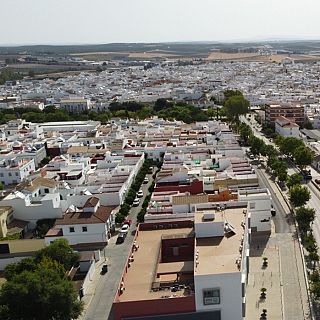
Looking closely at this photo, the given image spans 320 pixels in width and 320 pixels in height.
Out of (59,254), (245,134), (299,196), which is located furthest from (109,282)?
(245,134)

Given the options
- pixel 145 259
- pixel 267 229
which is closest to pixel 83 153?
pixel 267 229

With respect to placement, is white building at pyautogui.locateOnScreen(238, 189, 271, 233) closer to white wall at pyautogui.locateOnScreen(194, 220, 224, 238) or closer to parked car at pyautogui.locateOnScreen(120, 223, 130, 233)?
white wall at pyautogui.locateOnScreen(194, 220, 224, 238)

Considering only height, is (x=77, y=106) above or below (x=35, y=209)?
below

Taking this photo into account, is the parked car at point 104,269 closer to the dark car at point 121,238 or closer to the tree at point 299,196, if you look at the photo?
the dark car at point 121,238

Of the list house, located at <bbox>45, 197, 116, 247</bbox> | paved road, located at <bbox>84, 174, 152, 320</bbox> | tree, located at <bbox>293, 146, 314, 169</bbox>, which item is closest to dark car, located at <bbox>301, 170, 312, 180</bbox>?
tree, located at <bbox>293, 146, 314, 169</bbox>

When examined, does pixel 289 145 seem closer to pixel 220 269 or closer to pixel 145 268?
pixel 145 268
